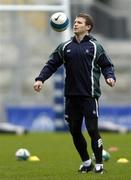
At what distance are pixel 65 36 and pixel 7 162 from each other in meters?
12.0

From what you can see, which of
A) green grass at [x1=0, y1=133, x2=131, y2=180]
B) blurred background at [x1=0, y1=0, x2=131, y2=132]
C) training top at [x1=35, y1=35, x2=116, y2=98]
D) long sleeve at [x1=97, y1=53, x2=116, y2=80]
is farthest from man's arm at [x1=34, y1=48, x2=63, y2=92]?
blurred background at [x1=0, y1=0, x2=131, y2=132]

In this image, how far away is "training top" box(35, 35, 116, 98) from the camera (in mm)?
10750

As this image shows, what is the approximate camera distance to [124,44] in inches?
1303

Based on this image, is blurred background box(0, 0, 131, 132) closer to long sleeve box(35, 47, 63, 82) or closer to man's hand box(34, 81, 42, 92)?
long sleeve box(35, 47, 63, 82)

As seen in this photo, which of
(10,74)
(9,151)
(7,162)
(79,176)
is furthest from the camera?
(10,74)

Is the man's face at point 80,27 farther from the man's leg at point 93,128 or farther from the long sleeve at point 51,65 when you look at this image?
the man's leg at point 93,128

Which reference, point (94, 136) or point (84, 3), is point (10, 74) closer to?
point (84, 3)

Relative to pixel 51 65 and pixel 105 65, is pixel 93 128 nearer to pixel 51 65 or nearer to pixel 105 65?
pixel 105 65

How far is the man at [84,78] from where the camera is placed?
10.7 m

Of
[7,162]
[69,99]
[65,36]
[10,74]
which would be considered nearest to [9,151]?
[7,162]

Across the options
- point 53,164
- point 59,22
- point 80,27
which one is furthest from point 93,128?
point 53,164

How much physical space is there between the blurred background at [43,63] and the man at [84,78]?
13838 mm

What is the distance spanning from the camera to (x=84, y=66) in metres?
10.8

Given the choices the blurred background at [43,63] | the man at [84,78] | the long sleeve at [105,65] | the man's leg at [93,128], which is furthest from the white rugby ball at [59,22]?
the blurred background at [43,63]
